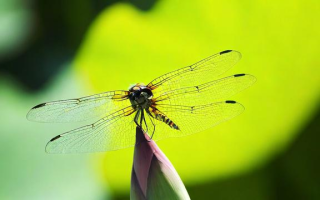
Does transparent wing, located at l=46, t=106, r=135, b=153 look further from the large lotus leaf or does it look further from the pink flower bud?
the large lotus leaf

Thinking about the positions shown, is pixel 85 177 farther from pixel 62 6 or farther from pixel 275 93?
pixel 62 6

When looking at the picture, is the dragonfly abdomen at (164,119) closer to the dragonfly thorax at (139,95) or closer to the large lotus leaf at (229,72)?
the dragonfly thorax at (139,95)

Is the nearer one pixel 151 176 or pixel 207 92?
pixel 151 176

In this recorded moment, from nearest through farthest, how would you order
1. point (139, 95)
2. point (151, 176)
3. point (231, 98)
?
Result: point (151, 176) → point (139, 95) → point (231, 98)

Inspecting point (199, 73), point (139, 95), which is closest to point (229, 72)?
point (199, 73)

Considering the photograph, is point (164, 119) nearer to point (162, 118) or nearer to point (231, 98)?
point (162, 118)

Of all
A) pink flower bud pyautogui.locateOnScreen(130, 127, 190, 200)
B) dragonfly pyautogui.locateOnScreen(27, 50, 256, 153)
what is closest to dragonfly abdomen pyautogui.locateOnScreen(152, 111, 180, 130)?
dragonfly pyautogui.locateOnScreen(27, 50, 256, 153)

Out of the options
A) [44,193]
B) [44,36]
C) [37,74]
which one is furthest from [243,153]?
[44,36]
